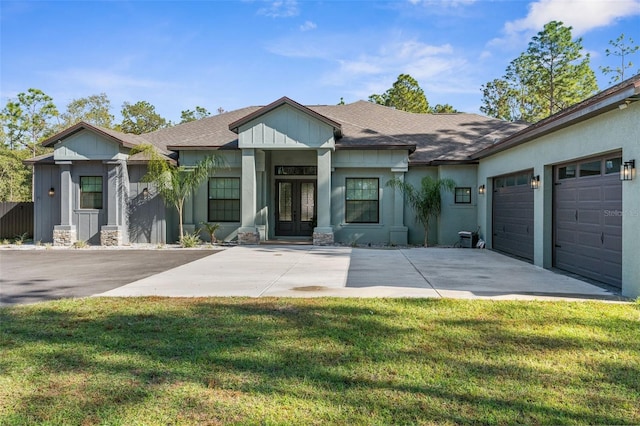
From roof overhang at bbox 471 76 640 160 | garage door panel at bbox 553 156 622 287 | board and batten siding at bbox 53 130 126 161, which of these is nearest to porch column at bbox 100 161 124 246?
board and batten siding at bbox 53 130 126 161

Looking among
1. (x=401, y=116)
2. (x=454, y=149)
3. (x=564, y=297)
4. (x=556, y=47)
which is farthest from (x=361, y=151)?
(x=556, y=47)

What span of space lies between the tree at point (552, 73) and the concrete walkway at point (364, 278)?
87.4ft

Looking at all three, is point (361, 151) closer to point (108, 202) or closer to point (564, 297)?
point (108, 202)

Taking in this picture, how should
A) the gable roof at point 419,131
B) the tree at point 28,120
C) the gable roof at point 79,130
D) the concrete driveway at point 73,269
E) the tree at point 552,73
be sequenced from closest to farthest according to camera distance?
the concrete driveway at point 73,269
the gable roof at point 79,130
the gable roof at point 419,131
the tree at point 552,73
the tree at point 28,120

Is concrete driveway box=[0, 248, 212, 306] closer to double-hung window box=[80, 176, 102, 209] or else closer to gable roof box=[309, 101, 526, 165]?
double-hung window box=[80, 176, 102, 209]

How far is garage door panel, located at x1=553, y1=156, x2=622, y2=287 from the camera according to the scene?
753cm

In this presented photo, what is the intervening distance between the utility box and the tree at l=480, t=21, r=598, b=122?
24141mm

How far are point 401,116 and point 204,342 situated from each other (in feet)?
59.2

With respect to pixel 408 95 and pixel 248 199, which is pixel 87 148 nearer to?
pixel 248 199

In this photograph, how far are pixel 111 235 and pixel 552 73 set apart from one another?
3265 centimetres

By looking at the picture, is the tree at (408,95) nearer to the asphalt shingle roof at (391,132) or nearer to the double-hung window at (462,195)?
the asphalt shingle roof at (391,132)

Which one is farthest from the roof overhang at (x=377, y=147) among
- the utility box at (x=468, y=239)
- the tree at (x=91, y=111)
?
the tree at (x=91, y=111)

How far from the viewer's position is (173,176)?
15.1m

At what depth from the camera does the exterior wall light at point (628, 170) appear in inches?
267
